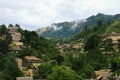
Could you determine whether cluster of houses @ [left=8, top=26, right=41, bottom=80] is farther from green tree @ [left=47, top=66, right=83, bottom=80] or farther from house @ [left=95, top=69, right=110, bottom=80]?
green tree @ [left=47, top=66, right=83, bottom=80]

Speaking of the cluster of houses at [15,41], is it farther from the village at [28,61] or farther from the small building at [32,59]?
the small building at [32,59]

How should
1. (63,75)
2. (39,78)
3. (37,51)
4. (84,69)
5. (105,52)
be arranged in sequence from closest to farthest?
(63,75) < (39,78) < (84,69) < (37,51) < (105,52)

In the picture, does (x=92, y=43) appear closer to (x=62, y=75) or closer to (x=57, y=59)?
(x=57, y=59)

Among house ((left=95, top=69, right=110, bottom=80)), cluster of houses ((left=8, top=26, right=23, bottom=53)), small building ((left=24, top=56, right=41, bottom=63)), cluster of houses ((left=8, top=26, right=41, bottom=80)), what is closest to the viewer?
house ((left=95, top=69, right=110, bottom=80))

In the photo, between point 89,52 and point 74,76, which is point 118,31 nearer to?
point 89,52

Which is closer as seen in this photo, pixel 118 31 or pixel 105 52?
pixel 105 52

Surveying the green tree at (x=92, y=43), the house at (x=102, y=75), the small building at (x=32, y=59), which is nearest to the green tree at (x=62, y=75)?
the house at (x=102, y=75)

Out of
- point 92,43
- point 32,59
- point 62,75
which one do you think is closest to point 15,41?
point 32,59

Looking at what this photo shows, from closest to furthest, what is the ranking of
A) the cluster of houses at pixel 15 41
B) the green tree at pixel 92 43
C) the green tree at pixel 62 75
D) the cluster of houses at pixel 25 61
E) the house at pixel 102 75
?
the green tree at pixel 62 75, the house at pixel 102 75, the cluster of houses at pixel 25 61, the cluster of houses at pixel 15 41, the green tree at pixel 92 43

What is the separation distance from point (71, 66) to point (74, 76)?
52.8 ft

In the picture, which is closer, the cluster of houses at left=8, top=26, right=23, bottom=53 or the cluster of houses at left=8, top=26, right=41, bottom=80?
the cluster of houses at left=8, top=26, right=41, bottom=80

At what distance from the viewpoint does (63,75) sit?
169 feet

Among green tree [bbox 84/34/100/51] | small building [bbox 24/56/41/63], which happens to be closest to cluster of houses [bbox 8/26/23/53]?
small building [bbox 24/56/41/63]

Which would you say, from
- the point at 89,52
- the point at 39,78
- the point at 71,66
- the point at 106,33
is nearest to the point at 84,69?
the point at 71,66
